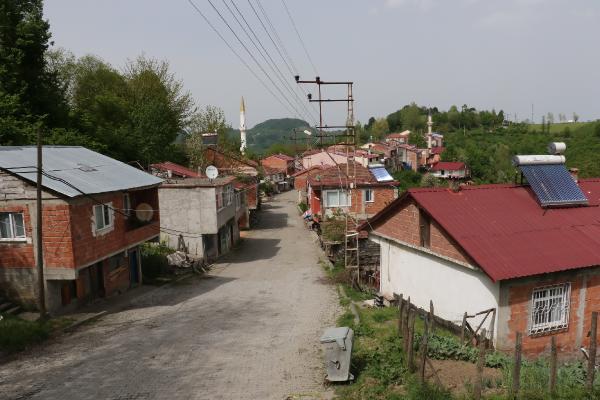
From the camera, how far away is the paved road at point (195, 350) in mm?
11633

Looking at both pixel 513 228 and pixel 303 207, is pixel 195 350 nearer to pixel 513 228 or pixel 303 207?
pixel 513 228

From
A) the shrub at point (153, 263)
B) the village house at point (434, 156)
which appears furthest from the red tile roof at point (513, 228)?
the village house at point (434, 156)

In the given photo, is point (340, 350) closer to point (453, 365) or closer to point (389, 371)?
point (389, 371)

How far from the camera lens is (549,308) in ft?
45.7

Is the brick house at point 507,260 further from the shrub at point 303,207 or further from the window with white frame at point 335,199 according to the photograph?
the shrub at point 303,207

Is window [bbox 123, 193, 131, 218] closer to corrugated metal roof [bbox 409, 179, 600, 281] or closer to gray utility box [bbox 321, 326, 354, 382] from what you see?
corrugated metal roof [bbox 409, 179, 600, 281]

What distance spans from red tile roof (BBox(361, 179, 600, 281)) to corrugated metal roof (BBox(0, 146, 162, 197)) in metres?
11.7

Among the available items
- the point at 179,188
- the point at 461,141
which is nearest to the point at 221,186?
the point at 179,188

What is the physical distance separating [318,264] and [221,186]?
8175 millimetres

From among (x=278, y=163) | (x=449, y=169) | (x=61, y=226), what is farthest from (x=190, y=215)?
(x=449, y=169)

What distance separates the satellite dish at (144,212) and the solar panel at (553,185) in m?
16.8

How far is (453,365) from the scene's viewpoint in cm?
1182

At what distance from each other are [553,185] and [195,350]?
13.4 m

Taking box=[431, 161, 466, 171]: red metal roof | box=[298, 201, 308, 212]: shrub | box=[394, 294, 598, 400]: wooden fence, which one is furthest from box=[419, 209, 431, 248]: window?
box=[431, 161, 466, 171]: red metal roof
